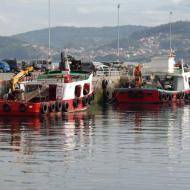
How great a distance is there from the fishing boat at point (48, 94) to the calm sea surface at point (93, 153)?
3.61ft

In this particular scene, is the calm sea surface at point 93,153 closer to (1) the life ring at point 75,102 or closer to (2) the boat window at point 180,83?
(1) the life ring at point 75,102

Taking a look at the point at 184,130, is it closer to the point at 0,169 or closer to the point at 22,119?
the point at 22,119

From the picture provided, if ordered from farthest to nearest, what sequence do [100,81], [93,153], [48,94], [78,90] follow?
[100,81] → [78,90] → [48,94] → [93,153]

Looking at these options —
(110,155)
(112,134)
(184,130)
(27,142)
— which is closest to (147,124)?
(184,130)

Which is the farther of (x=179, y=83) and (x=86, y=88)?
(x=179, y=83)

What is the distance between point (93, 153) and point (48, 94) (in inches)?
1013

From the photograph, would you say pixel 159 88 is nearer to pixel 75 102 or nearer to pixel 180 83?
pixel 180 83

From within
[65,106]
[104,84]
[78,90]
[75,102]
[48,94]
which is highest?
[78,90]

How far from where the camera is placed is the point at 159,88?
277ft

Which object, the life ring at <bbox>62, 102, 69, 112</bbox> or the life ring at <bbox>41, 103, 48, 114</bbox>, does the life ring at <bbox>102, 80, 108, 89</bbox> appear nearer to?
the life ring at <bbox>62, 102, 69, 112</bbox>

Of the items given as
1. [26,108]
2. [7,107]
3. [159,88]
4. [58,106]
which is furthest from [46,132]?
[159,88]

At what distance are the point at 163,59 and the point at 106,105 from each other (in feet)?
52.4

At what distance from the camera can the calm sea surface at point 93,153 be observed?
30422 mm

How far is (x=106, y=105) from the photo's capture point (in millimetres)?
77188
